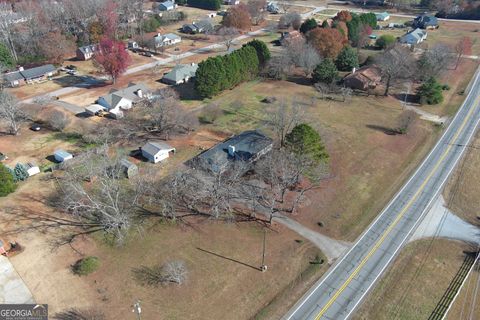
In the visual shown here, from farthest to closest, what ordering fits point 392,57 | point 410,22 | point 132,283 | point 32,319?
point 410,22
point 392,57
point 132,283
point 32,319

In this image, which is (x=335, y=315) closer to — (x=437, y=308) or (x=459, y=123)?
(x=437, y=308)

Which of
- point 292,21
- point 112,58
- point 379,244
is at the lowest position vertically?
point 379,244

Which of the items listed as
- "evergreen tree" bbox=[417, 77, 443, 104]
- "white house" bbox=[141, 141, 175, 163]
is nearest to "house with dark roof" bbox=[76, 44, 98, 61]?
"white house" bbox=[141, 141, 175, 163]

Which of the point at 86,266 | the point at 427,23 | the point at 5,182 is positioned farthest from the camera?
the point at 427,23

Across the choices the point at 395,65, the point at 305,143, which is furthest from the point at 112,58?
the point at 395,65

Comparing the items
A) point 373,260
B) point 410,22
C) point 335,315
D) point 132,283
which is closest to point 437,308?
point 373,260

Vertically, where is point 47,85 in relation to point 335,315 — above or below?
above

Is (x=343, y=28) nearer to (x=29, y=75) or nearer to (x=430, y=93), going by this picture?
(x=430, y=93)
